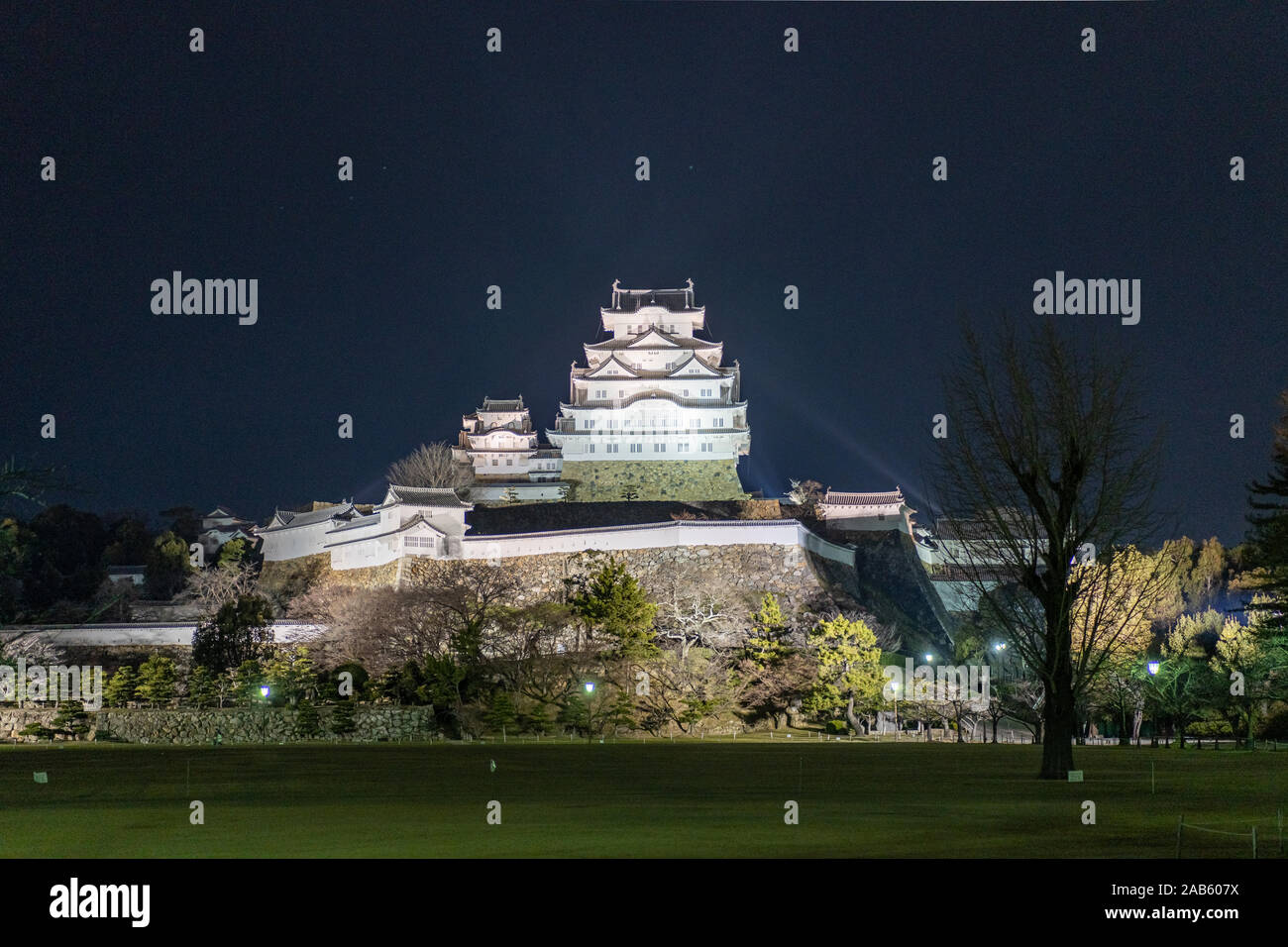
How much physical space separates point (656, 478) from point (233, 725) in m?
34.1

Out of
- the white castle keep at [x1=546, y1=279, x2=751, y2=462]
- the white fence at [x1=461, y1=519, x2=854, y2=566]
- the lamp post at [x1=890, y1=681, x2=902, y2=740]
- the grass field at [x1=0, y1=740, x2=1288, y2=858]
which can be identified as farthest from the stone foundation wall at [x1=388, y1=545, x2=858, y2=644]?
the grass field at [x1=0, y1=740, x2=1288, y2=858]

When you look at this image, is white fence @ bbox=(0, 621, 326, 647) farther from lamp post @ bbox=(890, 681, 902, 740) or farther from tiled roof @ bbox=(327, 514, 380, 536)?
lamp post @ bbox=(890, 681, 902, 740)

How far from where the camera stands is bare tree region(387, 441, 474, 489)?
81.7 metres

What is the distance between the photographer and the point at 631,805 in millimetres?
19484

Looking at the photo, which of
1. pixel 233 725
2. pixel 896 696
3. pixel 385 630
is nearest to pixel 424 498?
pixel 385 630

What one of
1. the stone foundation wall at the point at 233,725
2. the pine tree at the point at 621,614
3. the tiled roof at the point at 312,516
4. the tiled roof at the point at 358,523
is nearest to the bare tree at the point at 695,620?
the pine tree at the point at 621,614

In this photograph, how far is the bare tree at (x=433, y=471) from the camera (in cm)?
8166

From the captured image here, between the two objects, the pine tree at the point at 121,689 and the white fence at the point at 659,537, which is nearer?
the pine tree at the point at 121,689

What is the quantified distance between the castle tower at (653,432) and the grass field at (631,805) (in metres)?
Answer: 42.7

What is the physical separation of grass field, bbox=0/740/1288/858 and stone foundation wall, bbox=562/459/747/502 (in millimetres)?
41955

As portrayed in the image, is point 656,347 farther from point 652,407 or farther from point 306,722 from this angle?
point 306,722

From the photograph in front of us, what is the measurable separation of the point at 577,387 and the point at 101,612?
90.7ft

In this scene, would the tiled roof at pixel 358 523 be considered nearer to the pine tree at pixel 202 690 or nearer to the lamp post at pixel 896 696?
the pine tree at pixel 202 690
